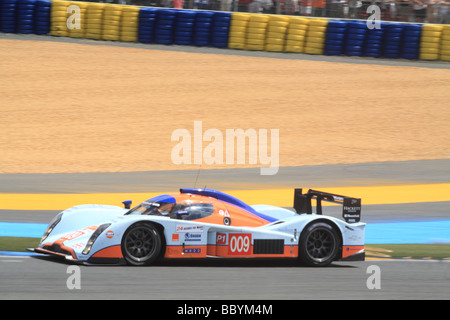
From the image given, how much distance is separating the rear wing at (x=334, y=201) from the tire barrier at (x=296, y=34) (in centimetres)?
1784

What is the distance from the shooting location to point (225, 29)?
1121 inches

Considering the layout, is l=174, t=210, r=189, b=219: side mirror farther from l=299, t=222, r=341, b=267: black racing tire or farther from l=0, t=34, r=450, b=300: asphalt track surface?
l=299, t=222, r=341, b=267: black racing tire

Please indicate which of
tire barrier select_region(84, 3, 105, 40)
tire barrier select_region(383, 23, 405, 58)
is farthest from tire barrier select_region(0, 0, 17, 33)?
tire barrier select_region(383, 23, 405, 58)

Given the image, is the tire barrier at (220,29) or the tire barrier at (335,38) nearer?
the tire barrier at (335,38)

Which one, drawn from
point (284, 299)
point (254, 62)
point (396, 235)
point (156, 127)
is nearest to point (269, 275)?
point (284, 299)

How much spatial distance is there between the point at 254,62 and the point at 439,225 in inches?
605

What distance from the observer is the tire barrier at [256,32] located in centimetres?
2757

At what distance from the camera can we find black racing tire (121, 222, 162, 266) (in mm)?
8734

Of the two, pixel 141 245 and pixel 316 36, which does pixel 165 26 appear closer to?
pixel 316 36

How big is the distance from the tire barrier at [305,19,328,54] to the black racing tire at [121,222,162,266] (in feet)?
63.7

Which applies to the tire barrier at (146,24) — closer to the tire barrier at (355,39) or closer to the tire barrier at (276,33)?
the tire barrier at (276,33)

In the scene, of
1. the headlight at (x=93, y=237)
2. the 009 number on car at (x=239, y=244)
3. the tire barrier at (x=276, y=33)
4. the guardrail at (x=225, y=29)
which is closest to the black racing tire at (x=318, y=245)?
the 009 number on car at (x=239, y=244)

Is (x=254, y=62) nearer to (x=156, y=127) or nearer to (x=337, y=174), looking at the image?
(x=156, y=127)

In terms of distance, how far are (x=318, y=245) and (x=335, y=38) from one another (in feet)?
Answer: 61.0
